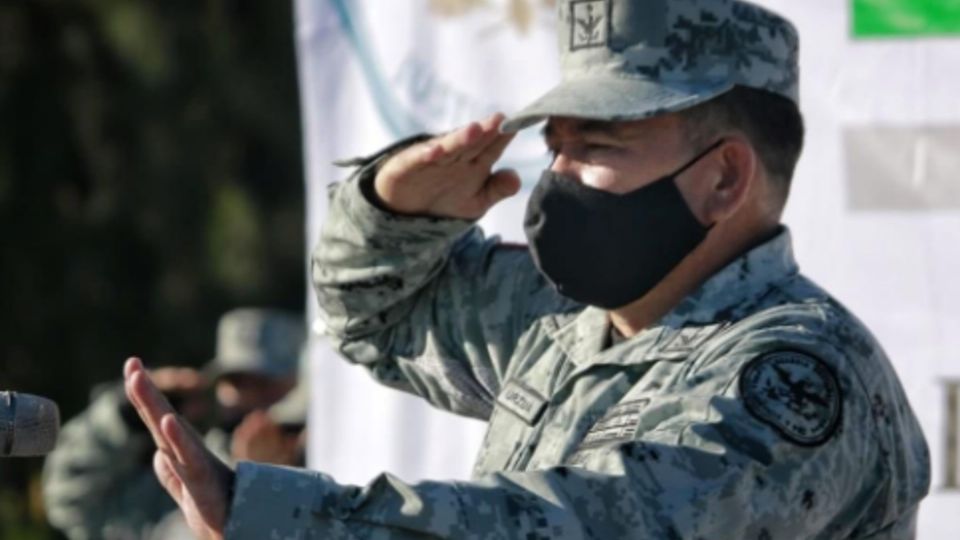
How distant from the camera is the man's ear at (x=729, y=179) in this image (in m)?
3.87

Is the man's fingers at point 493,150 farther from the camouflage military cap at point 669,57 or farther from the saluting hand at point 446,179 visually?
the camouflage military cap at point 669,57

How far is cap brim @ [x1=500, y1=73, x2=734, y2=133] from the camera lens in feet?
12.3

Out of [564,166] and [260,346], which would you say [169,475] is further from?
[260,346]

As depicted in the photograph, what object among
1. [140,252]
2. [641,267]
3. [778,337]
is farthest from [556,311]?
[140,252]

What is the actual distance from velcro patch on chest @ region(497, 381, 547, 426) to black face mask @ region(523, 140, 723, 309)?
0.17m

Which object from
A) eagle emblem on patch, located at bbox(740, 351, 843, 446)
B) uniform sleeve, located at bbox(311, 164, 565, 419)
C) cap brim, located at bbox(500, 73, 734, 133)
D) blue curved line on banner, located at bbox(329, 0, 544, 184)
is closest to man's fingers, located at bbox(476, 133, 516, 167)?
uniform sleeve, located at bbox(311, 164, 565, 419)

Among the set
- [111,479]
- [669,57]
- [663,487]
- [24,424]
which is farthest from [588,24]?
[111,479]

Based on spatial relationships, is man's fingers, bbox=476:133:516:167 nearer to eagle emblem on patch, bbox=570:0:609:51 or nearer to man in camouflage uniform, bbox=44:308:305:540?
eagle emblem on patch, bbox=570:0:609:51

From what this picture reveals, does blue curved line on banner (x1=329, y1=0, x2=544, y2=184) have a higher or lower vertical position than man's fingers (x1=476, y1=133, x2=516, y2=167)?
lower

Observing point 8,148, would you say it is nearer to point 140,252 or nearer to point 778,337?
point 140,252

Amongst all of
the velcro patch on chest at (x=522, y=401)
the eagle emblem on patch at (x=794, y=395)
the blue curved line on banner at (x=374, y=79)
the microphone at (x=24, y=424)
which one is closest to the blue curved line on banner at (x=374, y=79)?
the blue curved line on banner at (x=374, y=79)

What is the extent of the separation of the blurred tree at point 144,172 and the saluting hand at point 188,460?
8517 millimetres

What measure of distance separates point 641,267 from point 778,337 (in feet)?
0.92

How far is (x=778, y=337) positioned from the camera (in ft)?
11.9
